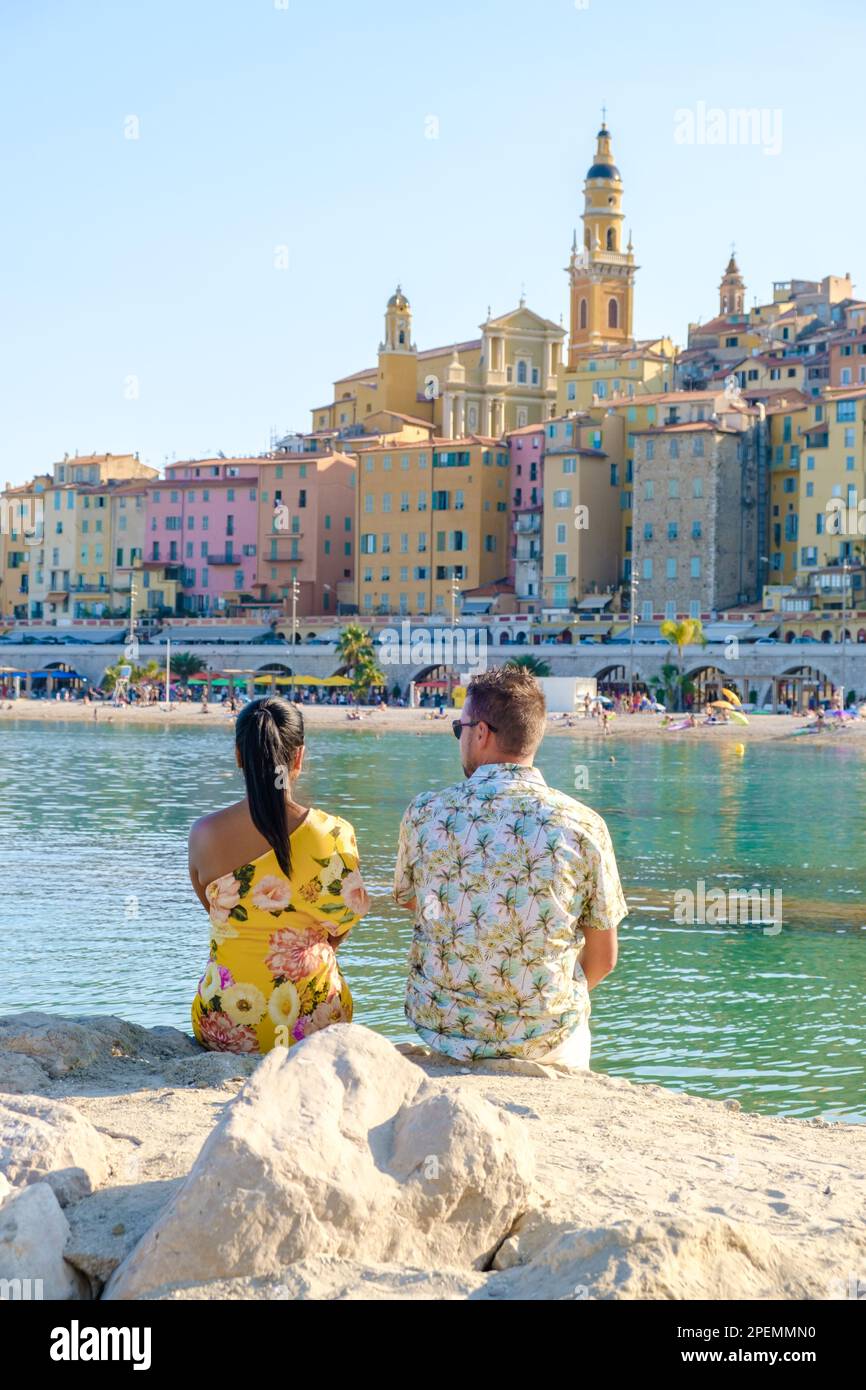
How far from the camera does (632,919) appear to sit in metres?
18.3

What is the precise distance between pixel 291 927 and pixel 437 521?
93.2m

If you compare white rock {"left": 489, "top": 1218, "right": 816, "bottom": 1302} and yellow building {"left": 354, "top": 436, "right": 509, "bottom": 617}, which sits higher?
yellow building {"left": 354, "top": 436, "right": 509, "bottom": 617}

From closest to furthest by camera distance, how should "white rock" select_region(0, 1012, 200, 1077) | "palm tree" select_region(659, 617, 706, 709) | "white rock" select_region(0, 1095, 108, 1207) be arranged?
1. "white rock" select_region(0, 1095, 108, 1207)
2. "white rock" select_region(0, 1012, 200, 1077)
3. "palm tree" select_region(659, 617, 706, 709)

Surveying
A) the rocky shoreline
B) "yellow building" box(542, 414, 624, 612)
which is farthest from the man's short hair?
"yellow building" box(542, 414, 624, 612)

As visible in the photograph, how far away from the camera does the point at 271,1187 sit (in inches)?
157

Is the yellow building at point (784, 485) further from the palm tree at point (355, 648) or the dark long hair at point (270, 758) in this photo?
the dark long hair at point (270, 758)

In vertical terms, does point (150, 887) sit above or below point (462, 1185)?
below

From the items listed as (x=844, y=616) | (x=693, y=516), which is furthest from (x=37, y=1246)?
(x=693, y=516)

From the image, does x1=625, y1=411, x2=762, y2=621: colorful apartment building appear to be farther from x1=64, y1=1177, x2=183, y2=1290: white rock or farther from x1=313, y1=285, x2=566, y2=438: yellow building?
x1=64, y1=1177, x2=183, y2=1290: white rock

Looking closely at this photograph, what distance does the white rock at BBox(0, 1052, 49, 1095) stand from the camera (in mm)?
6262

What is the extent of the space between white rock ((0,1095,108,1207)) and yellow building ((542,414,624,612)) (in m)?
85.8
